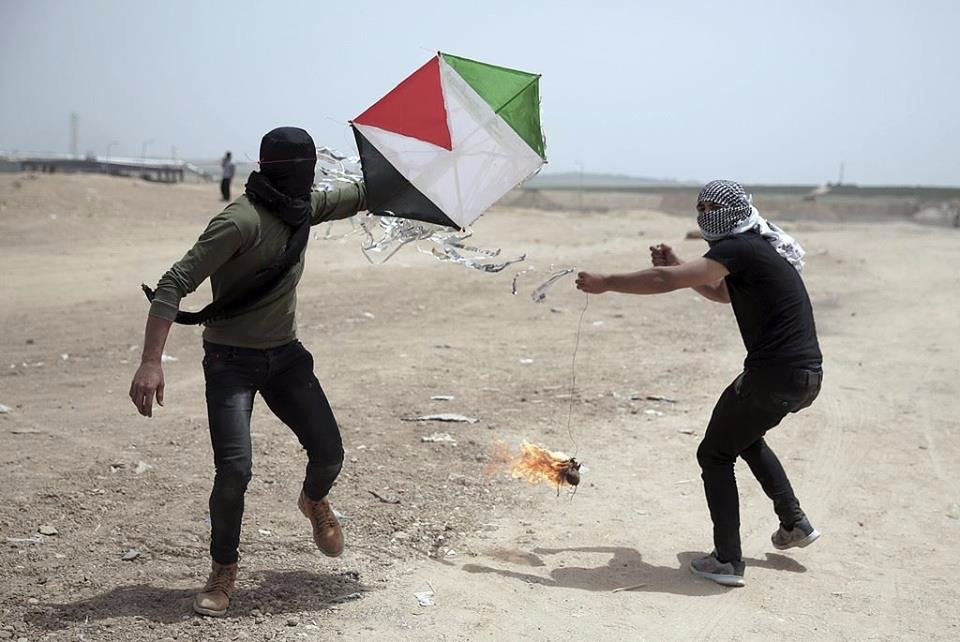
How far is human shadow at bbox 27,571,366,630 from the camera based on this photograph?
4219mm

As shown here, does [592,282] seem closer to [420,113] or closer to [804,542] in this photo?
[420,113]

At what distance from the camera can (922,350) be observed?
10.5m

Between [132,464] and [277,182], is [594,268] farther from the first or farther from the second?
[277,182]

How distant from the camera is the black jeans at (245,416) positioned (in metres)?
4.12

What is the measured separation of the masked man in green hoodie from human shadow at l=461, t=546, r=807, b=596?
1.32m

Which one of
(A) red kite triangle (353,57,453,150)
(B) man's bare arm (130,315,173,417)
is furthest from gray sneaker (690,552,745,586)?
(B) man's bare arm (130,315,173,417)

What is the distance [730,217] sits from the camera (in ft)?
15.0

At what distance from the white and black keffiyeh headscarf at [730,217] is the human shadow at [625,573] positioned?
164 centimetres

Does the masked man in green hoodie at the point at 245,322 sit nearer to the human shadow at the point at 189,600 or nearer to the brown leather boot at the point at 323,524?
the human shadow at the point at 189,600

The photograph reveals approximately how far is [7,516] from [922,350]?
29.4ft

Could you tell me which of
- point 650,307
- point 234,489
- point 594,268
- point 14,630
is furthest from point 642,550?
point 594,268

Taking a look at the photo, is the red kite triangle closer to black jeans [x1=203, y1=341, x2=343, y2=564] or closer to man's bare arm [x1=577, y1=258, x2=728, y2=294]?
man's bare arm [x1=577, y1=258, x2=728, y2=294]

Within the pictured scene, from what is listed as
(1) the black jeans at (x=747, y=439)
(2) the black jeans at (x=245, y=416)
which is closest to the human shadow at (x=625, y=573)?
(1) the black jeans at (x=747, y=439)

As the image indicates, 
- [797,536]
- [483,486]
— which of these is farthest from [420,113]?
[797,536]
